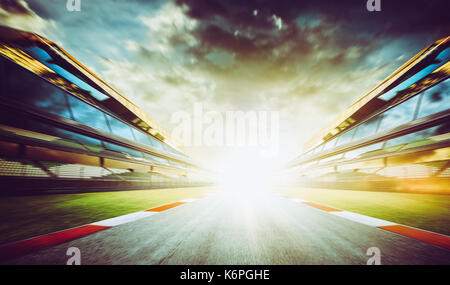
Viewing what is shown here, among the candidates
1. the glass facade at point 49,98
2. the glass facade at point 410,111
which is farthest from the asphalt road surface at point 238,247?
the glass facade at point 410,111

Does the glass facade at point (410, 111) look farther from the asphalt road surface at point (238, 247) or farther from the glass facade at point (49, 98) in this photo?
the glass facade at point (49, 98)

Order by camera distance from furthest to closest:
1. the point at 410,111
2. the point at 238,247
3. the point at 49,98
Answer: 1. the point at 410,111
2. the point at 49,98
3. the point at 238,247

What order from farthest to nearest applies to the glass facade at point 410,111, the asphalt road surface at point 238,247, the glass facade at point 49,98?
1. the glass facade at point 410,111
2. the glass facade at point 49,98
3. the asphalt road surface at point 238,247

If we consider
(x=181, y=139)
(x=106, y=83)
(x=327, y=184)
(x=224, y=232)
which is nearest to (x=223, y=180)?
(x=181, y=139)

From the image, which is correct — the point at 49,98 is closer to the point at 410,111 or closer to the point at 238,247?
the point at 238,247

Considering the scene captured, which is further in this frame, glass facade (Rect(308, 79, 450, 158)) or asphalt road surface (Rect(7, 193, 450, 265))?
glass facade (Rect(308, 79, 450, 158))

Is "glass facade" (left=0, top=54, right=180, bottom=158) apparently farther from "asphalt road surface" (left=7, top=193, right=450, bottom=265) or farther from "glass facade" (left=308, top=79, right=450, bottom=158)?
"glass facade" (left=308, top=79, right=450, bottom=158)

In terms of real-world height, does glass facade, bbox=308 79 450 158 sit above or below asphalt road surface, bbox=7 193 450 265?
above

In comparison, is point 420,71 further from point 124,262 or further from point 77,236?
point 77,236

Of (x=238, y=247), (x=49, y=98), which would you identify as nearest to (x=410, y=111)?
(x=238, y=247)

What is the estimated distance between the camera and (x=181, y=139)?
52.1ft

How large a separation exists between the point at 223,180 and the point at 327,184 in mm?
25629

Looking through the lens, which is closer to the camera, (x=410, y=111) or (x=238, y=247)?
(x=238, y=247)

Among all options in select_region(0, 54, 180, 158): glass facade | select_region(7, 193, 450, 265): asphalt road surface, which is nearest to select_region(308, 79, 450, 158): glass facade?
select_region(7, 193, 450, 265): asphalt road surface
